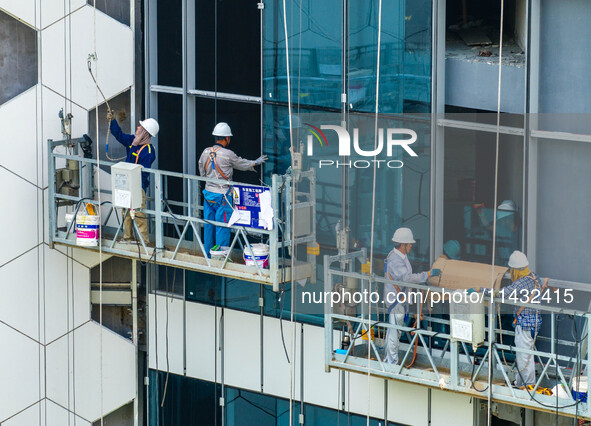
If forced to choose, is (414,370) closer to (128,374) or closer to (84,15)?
(128,374)

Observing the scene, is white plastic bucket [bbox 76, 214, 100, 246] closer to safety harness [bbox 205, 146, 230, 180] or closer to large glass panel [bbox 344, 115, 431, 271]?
safety harness [bbox 205, 146, 230, 180]

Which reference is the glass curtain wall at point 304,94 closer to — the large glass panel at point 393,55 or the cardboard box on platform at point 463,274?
the large glass panel at point 393,55

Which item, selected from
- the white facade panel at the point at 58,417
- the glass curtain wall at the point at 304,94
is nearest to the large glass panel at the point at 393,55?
the glass curtain wall at the point at 304,94

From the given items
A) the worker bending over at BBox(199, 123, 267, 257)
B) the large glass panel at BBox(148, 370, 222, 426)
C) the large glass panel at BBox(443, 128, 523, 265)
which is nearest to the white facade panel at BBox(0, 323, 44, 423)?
the large glass panel at BBox(148, 370, 222, 426)

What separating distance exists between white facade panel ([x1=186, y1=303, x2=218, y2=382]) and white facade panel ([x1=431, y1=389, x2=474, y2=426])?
145 inches

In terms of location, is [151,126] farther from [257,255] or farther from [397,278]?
[397,278]

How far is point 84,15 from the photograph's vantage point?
19391 millimetres

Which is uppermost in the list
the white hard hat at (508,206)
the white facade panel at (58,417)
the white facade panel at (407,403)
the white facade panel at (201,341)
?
the white hard hat at (508,206)

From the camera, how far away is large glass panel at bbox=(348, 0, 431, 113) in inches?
674

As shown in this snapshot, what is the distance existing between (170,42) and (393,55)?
154 inches

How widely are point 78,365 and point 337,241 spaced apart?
4689mm

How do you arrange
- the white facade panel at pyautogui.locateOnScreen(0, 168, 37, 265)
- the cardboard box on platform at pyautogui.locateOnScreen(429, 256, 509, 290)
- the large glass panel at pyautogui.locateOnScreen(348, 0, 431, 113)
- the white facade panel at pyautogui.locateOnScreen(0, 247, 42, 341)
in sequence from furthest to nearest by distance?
the white facade panel at pyautogui.locateOnScreen(0, 247, 42, 341)
the white facade panel at pyautogui.locateOnScreen(0, 168, 37, 265)
the large glass panel at pyautogui.locateOnScreen(348, 0, 431, 113)
the cardboard box on platform at pyautogui.locateOnScreen(429, 256, 509, 290)

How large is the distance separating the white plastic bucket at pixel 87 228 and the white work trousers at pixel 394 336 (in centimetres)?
449

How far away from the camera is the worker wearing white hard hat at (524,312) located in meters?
15.7
